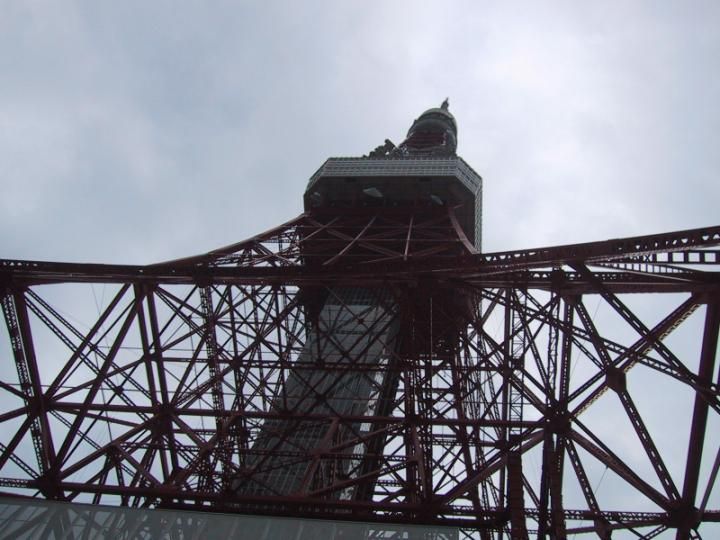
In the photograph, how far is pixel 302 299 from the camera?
35844 millimetres

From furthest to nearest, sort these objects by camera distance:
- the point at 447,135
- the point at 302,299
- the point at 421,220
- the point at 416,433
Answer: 1. the point at 447,135
2. the point at 421,220
3. the point at 302,299
4. the point at 416,433

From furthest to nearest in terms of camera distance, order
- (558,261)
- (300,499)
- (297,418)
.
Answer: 1. (297,418)
2. (558,261)
3. (300,499)

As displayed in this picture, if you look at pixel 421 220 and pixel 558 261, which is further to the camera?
pixel 421 220

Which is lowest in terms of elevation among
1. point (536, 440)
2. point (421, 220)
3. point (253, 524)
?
point (253, 524)

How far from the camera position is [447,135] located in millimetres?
62188

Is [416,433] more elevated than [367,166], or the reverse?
[367,166]

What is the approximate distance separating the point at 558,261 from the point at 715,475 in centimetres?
593

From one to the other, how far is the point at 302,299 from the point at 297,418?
1424cm

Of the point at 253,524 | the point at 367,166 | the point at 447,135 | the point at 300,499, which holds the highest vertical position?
the point at 447,135

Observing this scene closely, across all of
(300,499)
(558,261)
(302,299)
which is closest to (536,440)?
(558,261)

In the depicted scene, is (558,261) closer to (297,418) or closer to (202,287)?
(297,418)

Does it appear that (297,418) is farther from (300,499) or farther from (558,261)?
(558,261)

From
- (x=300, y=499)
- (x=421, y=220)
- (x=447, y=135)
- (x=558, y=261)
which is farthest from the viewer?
(x=447, y=135)

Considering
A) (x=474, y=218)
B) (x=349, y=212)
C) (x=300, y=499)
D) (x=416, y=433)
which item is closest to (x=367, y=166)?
(x=349, y=212)
